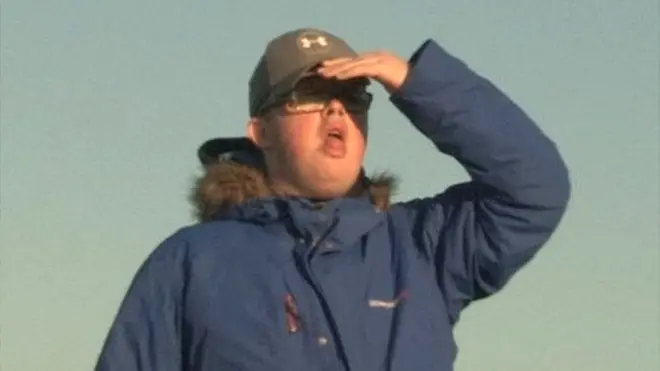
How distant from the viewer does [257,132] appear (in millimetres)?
11984

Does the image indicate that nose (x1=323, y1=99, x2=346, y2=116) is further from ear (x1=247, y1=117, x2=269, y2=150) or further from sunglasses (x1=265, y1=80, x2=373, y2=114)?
ear (x1=247, y1=117, x2=269, y2=150)

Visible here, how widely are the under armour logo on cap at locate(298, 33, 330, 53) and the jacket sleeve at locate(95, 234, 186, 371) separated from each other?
1.03 m

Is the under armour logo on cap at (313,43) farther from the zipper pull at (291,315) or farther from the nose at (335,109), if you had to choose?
the zipper pull at (291,315)

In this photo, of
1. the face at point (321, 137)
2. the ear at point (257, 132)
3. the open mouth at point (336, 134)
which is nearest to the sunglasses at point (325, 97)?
the face at point (321, 137)

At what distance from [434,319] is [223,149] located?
4.59 feet

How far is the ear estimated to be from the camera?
11.9 metres

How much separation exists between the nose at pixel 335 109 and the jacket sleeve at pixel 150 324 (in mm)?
859

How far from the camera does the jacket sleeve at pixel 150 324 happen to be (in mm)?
11516

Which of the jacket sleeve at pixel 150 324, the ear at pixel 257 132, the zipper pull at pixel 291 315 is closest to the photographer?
the zipper pull at pixel 291 315

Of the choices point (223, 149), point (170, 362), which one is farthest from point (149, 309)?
point (223, 149)

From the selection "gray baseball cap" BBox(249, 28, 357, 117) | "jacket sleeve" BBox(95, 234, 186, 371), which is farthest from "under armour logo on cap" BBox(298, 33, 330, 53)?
"jacket sleeve" BBox(95, 234, 186, 371)

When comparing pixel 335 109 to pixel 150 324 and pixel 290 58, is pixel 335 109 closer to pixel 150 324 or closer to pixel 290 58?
pixel 290 58

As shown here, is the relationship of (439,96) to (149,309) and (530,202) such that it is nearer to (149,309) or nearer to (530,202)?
(530,202)

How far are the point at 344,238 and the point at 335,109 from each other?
22.1 inches
